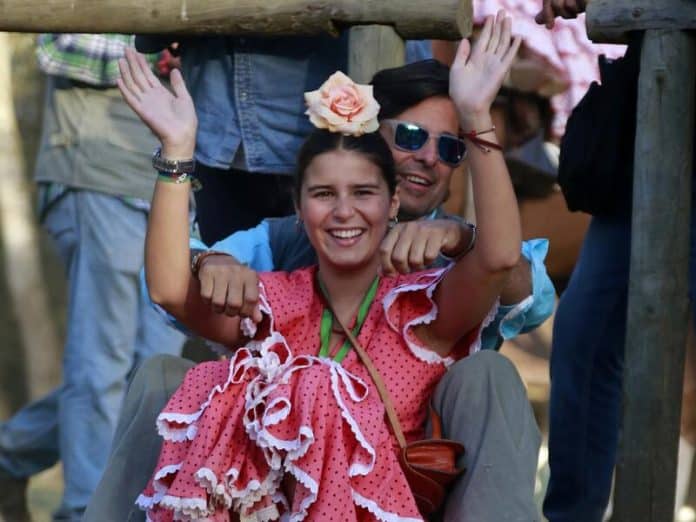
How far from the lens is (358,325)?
3773mm

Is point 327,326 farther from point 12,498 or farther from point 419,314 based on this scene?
point 12,498

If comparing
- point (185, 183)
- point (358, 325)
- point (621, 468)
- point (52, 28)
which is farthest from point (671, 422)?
point (52, 28)

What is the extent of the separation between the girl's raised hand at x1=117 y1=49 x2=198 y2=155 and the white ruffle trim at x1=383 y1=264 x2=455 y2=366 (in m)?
0.54

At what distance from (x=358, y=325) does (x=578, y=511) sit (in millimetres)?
862

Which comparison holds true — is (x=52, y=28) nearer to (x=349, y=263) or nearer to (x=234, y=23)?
(x=234, y=23)

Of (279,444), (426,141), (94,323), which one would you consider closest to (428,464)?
(279,444)

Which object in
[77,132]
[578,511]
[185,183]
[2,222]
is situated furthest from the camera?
[2,222]

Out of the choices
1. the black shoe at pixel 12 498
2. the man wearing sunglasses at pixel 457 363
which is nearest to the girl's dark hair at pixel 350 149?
the man wearing sunglasses at pixel 457 363

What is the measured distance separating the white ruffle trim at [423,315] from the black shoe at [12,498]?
9.05 feet

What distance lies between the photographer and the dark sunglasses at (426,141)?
13.5ft

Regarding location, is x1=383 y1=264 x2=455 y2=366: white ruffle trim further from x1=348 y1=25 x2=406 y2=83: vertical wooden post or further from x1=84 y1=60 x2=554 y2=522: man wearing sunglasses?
x1=348 y1=25 x2=406 y2=83: vertical wooden post

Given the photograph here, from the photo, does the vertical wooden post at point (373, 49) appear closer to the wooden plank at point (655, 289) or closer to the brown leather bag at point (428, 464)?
the wooden plank at point (655, 289)

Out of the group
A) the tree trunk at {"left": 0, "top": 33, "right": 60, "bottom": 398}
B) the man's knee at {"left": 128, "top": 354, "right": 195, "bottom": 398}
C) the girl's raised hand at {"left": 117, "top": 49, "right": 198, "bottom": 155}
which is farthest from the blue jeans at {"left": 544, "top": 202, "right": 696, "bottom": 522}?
the tree trunk at {"left": 0, "top": 33, "right": 60, "bottom": 398}

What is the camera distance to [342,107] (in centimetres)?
375
